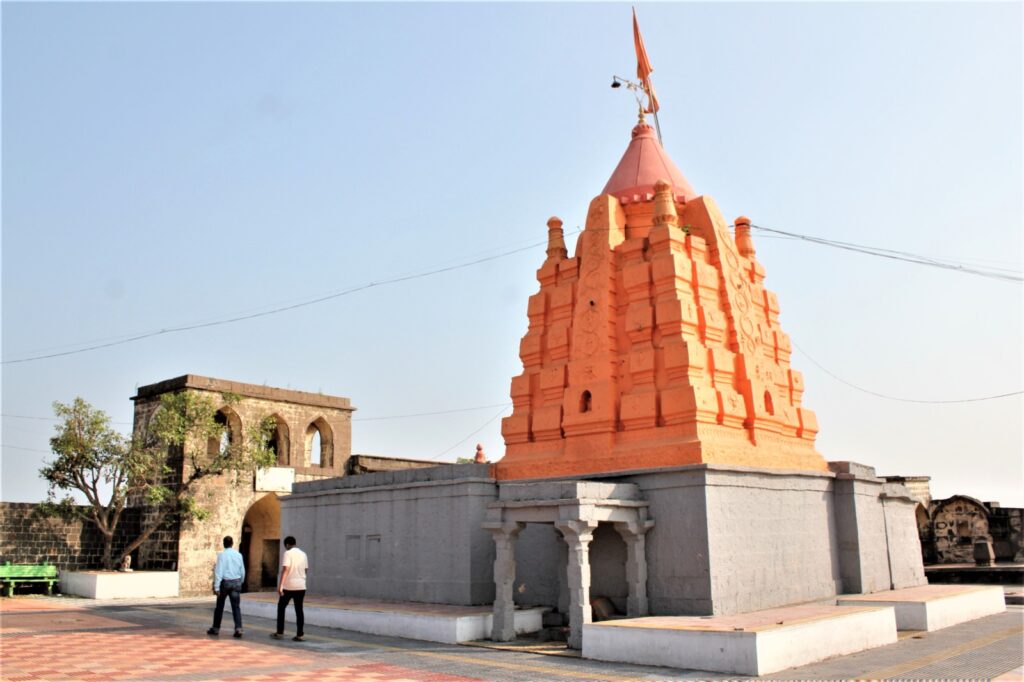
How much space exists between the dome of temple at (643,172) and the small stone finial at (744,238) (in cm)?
129

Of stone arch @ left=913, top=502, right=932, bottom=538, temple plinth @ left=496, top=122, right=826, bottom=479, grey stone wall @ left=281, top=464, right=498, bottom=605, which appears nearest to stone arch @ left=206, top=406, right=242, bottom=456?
grey stone wall @ left=281, top=464, right=498, bottom=605

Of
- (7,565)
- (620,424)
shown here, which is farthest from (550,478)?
(7,565)

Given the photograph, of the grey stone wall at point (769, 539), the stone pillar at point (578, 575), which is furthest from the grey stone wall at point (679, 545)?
the stone pillar at point (578, 575)

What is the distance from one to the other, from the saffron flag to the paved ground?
11227 millimetres

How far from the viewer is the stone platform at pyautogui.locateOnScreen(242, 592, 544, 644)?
11516 mm

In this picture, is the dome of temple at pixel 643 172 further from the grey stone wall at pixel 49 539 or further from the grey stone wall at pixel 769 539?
the grey stone wall at pixel 49 539

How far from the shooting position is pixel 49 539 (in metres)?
21.0

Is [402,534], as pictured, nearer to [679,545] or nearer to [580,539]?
[580,539]

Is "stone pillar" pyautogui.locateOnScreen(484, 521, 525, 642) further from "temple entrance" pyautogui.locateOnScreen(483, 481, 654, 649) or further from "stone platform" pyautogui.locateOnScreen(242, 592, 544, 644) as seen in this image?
"stone platform" pyautogui.locateOnScreen(242, 592, 544, 644)

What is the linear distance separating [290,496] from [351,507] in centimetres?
239

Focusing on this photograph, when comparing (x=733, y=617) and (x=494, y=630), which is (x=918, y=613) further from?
(x=494, y=630)

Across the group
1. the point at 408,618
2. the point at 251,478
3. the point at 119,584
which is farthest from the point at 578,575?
the point at 251,478

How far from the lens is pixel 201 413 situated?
22172mm

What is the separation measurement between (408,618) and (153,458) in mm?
12339
